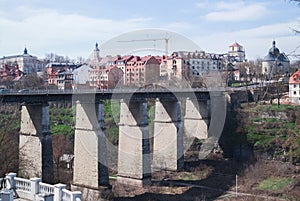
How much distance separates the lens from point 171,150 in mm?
28328

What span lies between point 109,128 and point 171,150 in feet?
27.5

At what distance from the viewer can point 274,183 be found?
23.9m

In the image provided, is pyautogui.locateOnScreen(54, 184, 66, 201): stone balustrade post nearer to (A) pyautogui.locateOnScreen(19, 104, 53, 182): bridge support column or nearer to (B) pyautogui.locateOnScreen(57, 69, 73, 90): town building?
(A) pyautogui.locateOnScreen(19, 104, 53, 182): bridge support column

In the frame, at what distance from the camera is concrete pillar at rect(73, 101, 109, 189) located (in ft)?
71.3

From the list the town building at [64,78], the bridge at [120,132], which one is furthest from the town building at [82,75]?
the bridge at [120,132]

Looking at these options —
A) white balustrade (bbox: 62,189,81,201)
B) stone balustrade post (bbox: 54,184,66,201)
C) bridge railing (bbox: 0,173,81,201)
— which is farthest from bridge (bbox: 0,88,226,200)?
white balustrade (bbox: 62,189,81,201)

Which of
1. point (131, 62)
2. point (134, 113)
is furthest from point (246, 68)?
point (134, 113)

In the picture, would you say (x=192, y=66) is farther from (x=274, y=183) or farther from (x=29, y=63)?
(x=29, y=63)

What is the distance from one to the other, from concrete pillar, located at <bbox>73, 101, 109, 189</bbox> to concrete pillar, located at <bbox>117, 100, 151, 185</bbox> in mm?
2671

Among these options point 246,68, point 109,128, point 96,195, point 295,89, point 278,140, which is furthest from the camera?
point 246,68

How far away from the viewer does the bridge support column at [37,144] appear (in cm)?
2028

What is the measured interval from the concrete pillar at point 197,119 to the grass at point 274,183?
9580 millimetres

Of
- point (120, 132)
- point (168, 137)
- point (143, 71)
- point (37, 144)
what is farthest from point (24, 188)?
point (143, 71)

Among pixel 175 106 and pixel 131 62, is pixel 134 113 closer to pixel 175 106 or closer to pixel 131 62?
pixel 175 106
